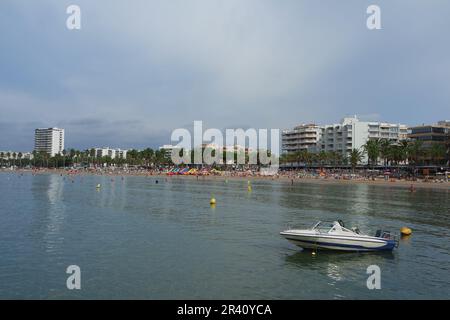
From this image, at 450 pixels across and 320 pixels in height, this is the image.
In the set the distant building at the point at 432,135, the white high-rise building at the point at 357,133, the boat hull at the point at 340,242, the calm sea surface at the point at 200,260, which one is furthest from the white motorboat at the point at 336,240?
the white high-rise building at the point at 357,133

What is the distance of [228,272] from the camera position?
870 inches

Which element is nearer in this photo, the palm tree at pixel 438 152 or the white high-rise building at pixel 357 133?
the palm tree at pixel 438 152

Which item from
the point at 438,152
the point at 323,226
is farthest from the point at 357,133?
the point at 323,226

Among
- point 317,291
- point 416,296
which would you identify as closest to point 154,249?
point 317,291

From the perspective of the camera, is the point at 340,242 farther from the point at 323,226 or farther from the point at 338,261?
the point at 338,261

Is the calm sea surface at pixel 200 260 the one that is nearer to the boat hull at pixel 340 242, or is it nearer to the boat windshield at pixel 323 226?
the boat hull at pixel 340 242

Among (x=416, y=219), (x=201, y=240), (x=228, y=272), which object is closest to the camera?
(x=228, y=272)

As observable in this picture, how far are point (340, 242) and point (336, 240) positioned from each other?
0.29 meters

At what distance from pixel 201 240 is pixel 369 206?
112 feet

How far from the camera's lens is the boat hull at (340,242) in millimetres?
26359

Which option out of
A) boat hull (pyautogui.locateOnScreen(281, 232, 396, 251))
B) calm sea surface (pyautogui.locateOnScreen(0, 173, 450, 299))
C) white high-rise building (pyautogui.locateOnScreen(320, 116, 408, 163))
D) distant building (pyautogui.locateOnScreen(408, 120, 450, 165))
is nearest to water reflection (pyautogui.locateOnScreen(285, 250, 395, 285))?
calm sea surface (pyautogui.locateOnScreen(0, 173, 450, 299))

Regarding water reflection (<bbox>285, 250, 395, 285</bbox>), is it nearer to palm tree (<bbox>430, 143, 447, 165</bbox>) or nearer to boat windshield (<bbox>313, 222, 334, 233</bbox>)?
boat windshield (<bbox>313, 222, 334, 233</bbox>)
